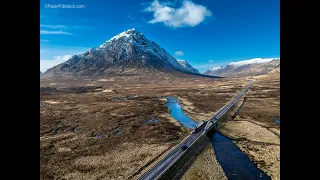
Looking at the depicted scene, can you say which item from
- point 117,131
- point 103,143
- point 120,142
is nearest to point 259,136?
point 120,142

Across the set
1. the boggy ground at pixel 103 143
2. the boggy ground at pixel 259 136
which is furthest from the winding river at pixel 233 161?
the boggy ground at pixel 103 143

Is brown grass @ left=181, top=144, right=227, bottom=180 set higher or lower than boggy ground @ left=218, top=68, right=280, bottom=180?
lower

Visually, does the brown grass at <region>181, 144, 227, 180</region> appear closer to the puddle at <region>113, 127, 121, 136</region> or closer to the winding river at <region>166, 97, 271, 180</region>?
the winding river at <region>166, 97, 271, 180</region>

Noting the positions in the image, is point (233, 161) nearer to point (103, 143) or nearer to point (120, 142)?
point (120, 142)

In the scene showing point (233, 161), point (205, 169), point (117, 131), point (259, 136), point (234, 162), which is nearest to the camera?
point (205, 169)

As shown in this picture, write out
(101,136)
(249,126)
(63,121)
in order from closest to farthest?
(101,136) → (249,126) → (63,121)

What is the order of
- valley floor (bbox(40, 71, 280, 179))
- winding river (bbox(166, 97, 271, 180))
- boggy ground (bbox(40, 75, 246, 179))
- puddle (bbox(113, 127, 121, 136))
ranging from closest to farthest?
winding river (bbox(166, 97, 271, 180))
boggy ground (bbox(40, 75, 246, 179))
valley floor (bbox(40, 71, 280, 179))
puddle (bbox(113, 127, 121, 136))

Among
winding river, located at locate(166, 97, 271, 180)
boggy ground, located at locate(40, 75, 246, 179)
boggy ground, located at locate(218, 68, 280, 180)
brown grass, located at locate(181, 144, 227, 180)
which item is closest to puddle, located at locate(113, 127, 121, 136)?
boggy ground, located at locate(40, 75, 246, 179)

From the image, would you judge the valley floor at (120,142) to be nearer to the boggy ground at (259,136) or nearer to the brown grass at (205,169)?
the boggy ground at (259,136)
